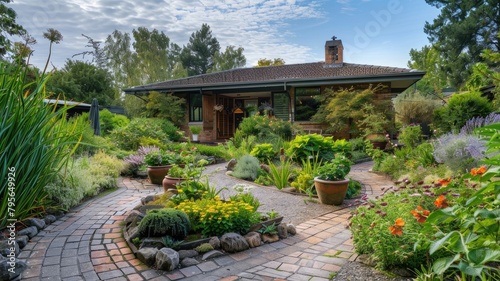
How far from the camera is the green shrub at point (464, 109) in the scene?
7.61 meters

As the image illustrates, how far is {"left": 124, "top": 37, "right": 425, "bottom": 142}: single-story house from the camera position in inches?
442

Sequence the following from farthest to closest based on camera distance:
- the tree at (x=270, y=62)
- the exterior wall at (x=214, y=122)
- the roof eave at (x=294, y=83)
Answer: the tree at (x=270, y=62)
the exterior wall at (x=214, y=122)
the roof eave at (x=294, y=83)

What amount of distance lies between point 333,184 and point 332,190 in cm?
10

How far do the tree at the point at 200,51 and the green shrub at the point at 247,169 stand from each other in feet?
89.8

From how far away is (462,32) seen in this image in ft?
51.0

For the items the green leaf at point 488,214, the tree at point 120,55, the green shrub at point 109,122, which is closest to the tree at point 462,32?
the green shrub at point 109,122

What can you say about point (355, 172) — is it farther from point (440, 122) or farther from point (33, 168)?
point (33, 168)

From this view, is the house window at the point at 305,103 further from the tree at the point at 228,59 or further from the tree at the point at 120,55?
the tree at the point at 228,59

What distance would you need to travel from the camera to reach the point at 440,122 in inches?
338

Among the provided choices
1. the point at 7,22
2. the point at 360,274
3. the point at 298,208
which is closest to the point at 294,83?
the point at 298,208

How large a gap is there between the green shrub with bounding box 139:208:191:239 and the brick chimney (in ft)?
44.3

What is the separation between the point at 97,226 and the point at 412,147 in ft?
22.3

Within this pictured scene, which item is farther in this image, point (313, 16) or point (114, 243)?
point (313, 16)

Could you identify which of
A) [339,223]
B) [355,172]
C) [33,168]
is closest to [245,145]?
[355,172]
